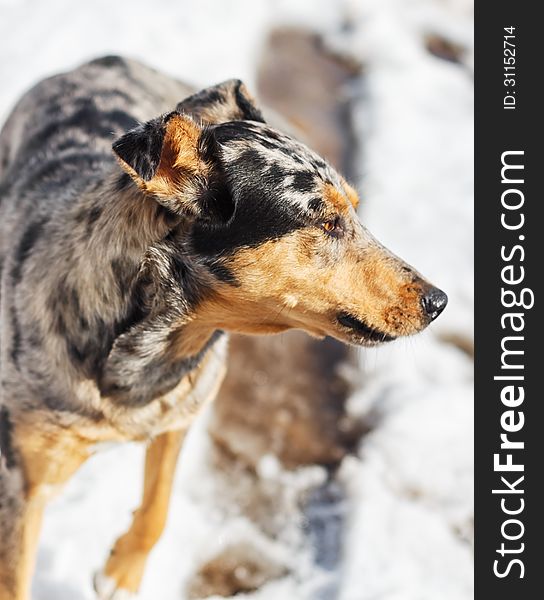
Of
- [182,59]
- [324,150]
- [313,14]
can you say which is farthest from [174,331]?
[313,14]

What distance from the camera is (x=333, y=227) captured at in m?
2.94

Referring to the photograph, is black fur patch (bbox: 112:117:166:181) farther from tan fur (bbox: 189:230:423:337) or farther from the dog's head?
tan fur (bbox: 189:230:423:337)

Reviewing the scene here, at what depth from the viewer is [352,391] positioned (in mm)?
5020

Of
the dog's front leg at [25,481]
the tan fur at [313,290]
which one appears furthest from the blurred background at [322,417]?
the tan fur at [313,290]

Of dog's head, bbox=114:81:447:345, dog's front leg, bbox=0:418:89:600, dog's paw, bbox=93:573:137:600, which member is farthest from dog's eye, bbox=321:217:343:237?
dog's paw, bbox=93:573:137:600

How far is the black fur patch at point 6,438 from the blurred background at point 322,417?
2.64 feet

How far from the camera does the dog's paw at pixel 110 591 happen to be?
3.69m

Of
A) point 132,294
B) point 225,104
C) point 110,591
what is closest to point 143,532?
point 110,591

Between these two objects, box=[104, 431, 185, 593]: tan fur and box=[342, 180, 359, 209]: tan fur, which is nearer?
box=[342, 180, 359, 209]: tan fur

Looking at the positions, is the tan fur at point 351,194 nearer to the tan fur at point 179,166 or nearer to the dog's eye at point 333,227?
the dog's eye at point 333,227

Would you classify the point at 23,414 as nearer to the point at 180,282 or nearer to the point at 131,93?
the point at 180,282

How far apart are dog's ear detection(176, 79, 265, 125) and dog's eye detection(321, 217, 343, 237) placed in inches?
24.4

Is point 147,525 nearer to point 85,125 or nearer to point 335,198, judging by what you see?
point 335,198

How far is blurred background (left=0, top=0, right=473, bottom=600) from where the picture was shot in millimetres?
4008
